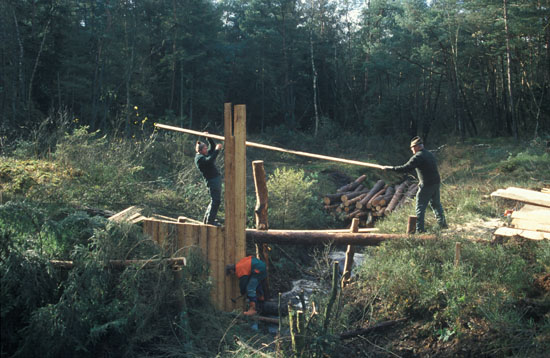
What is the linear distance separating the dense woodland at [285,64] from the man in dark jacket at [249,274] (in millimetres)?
10695

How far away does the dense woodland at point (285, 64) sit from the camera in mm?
20703

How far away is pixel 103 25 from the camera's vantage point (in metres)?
22.7

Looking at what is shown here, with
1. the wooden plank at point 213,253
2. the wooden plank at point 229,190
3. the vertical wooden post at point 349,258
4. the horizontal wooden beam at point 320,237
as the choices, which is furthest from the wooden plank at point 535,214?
the wooden plank at point 213,253

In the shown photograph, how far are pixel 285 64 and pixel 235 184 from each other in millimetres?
23565

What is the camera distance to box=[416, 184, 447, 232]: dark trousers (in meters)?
8.05

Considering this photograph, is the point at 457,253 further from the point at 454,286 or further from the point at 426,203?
the point at 426,203

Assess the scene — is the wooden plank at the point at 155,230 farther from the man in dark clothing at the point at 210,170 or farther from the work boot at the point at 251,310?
the work boot at the point at 251,310

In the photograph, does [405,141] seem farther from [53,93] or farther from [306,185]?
[53,93]

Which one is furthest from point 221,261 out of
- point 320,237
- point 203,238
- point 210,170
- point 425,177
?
point 425,177

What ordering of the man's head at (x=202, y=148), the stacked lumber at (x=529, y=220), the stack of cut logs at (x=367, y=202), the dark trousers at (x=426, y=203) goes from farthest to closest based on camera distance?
the stack of cut logs at (x=367, y=202) → the man's head at (x=202, y=148) → the dark trousers at (x=426, y=203) → the stacked lumber at (x=529, y=220)

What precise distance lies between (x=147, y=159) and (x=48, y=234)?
849 centimetres

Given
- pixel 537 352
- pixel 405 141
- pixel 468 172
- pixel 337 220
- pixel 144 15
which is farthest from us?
pixel 405 141

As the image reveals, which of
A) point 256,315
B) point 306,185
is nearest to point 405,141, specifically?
point 306,185

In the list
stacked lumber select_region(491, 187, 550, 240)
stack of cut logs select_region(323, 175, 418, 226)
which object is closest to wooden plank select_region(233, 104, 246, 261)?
stacked lumber select_region(491, 187, 550, 240)
